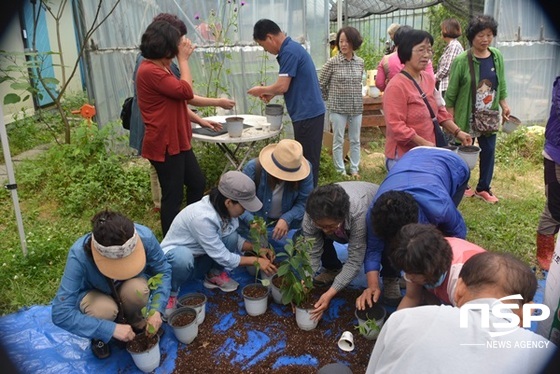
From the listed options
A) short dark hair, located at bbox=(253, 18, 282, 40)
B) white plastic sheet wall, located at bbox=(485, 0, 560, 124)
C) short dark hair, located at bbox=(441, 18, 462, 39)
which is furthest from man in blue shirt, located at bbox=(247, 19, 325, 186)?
white plastic sheet wall, located at bbox=(485, 0, 560, 124)

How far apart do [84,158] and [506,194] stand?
441cm

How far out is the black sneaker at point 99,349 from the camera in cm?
218

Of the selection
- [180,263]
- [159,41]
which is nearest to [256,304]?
[180,263]

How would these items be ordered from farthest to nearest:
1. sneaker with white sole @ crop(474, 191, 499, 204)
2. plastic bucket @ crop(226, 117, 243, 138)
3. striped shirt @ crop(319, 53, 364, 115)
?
striped shirt @ crop(319, 53, 364, 115) → sneaker with white sole @ crop(474, 191, 499, 204) → plastic bucket @ crop(226, 117, 243, 138)

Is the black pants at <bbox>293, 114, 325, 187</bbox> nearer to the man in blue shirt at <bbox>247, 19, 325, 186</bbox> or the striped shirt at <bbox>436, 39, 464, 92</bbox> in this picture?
the man in blue shirt at <bbox>247, 19, 325, 186</bbox>

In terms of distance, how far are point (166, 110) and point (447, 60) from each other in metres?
Result: 3.35

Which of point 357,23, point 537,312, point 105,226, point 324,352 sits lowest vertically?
point 324,352

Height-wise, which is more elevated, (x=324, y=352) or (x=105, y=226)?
(x=105, y=226)

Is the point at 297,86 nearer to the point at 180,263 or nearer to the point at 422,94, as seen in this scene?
the point at 422,94

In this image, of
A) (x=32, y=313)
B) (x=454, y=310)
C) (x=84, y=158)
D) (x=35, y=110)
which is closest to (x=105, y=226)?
(x=32, y=313)

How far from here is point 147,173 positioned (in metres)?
4.41

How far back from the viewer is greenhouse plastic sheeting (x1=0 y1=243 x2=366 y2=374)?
2148mm

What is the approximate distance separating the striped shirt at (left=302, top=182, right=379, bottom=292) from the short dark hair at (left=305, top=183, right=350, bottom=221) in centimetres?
16

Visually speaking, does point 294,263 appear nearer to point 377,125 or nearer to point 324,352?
point 324,352
